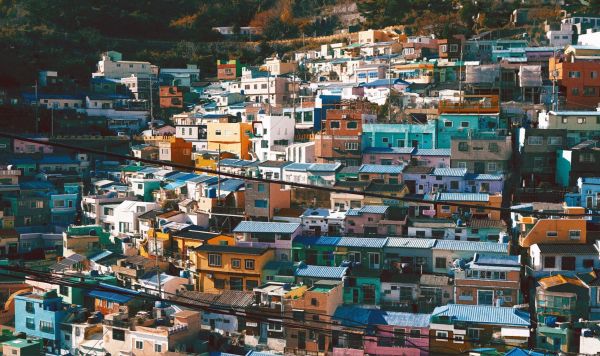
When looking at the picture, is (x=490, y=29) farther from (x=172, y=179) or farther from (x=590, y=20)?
(x=172, y=179)

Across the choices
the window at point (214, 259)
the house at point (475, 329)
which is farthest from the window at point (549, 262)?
the window at point (214, 259)

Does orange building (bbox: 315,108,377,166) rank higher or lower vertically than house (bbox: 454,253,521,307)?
higher

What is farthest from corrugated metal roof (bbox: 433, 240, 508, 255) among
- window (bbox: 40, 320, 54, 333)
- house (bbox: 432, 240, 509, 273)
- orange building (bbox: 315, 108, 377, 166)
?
window (bbox: 40, 320, 54, 333)

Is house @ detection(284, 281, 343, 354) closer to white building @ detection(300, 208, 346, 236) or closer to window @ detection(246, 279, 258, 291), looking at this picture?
window @ detection(246, 279, 258, 291)

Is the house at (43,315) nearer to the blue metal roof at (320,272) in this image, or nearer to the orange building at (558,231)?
the blue metal roof at (320,272)

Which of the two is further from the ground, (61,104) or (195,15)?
(195,15)

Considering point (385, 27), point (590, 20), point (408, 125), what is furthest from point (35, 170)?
point (590, 20)
